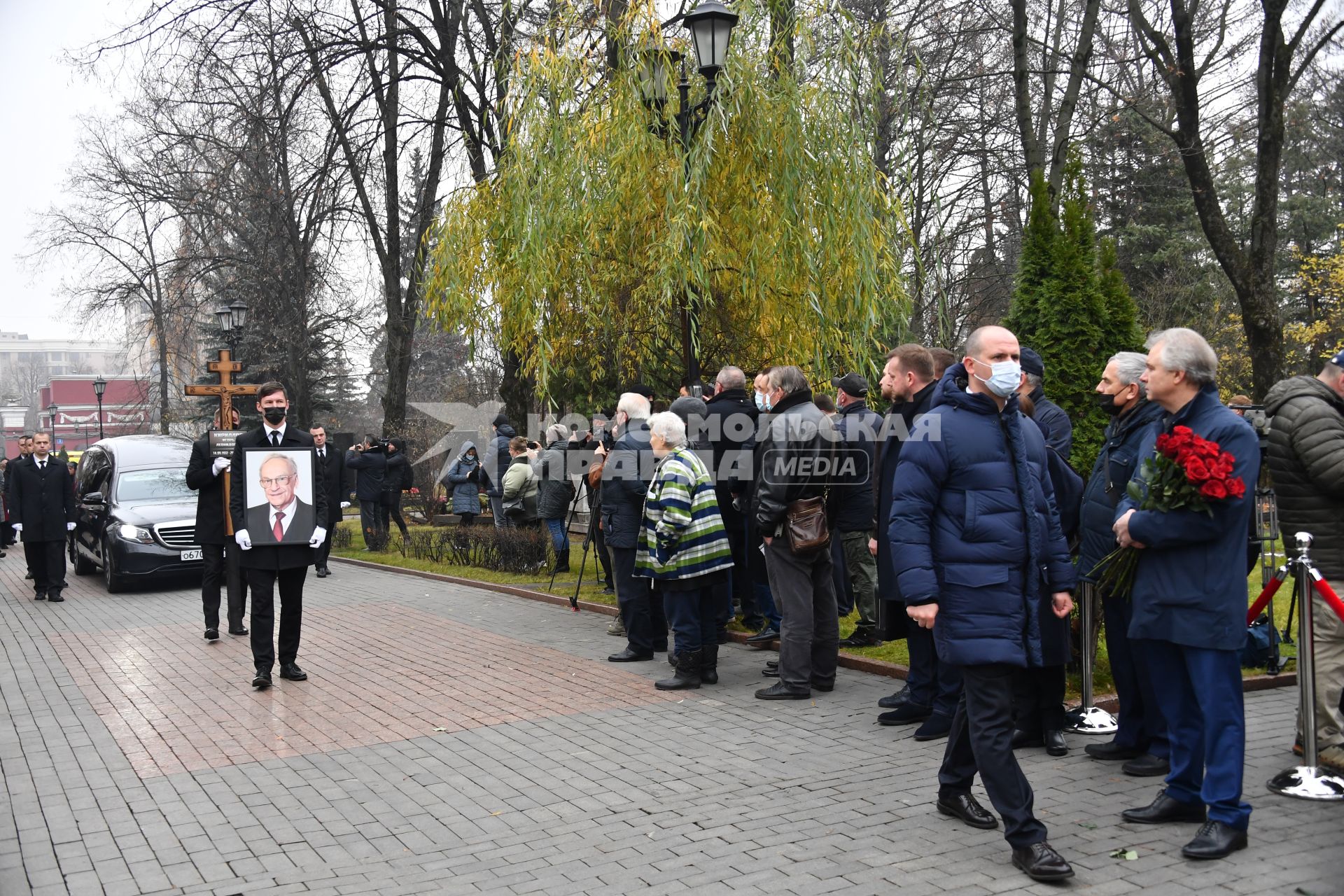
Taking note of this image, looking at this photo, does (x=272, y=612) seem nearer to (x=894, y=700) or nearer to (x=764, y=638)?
(x=764, y=638)

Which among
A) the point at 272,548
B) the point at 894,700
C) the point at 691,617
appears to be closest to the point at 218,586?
the point at 272,548

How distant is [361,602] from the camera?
13242 millimetres

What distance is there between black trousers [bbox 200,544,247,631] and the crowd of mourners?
407 cm

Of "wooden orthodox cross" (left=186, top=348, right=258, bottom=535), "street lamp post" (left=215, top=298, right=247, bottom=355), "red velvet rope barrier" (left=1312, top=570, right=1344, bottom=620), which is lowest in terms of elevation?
"red velvet rope barrier" (left=1312, top=570, right=1344, bottom=620)

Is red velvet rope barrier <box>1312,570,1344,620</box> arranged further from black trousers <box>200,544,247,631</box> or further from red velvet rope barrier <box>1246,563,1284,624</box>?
black trousers <box>200,544,247,631</box>

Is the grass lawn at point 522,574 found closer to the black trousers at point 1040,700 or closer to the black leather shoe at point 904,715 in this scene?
the black leather shoe at point 904,715

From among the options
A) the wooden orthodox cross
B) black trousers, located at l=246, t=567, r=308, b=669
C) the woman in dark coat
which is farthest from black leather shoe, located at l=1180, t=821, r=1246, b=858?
the wooden orthodox cross

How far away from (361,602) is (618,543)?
17.5 ft

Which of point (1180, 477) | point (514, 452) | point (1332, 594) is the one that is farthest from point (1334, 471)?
point (514, 452)

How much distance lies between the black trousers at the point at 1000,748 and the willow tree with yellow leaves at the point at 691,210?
628 cm

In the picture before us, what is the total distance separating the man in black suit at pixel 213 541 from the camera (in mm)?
10703

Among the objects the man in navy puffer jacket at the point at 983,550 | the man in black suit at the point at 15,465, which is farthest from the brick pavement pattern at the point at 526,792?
the man in black suit at the point at 15,465

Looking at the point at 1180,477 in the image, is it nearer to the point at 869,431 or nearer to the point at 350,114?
the point at 869,431

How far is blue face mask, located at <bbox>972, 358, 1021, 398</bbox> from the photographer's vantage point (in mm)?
4656
